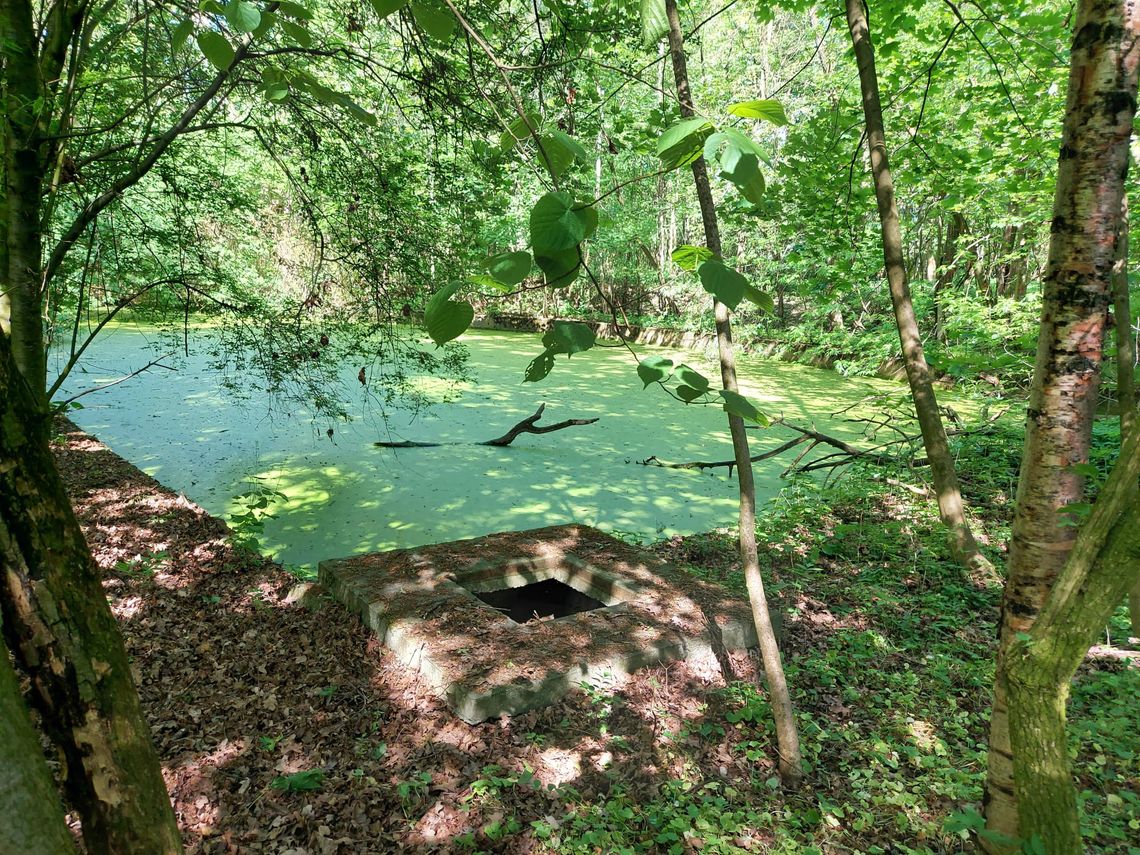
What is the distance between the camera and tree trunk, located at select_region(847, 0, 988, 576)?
299 centimetres

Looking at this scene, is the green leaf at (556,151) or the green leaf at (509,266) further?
the green leaf at (556,151)

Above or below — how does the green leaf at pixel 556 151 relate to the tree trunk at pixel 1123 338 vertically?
above

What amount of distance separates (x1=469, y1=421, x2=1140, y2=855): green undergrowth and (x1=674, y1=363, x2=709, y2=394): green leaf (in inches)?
48.7

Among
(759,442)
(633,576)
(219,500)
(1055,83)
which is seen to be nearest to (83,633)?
(633,576)

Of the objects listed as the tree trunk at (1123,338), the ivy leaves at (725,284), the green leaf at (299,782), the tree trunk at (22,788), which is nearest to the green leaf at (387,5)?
the ivy leaves at (725,284)

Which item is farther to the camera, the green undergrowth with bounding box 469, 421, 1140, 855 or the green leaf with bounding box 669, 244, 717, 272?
the green undergrowth with bounding box 469, 421, 1140, 855

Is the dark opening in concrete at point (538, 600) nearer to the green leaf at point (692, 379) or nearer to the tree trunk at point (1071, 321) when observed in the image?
the tree trunk at point (1071, 321)

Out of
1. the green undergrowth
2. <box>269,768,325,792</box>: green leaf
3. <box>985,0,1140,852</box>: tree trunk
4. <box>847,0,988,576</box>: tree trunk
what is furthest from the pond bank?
<box>985,0,1140,852</box>: tree trunk

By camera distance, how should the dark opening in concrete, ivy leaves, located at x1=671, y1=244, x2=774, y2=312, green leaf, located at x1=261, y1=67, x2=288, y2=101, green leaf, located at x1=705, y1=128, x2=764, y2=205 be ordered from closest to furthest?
green leaf, located at x1=705, y1=128, x2=764, y2=205 < ivy leaves, located at x1=671, y1=244, x2=774, y2=312 < green leaf, located at x1=261, y1=67, x2=288, y2=101 < the dark opening in concrete

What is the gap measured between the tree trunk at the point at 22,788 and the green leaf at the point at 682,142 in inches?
35.3

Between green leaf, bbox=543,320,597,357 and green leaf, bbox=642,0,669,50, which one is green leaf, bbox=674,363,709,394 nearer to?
green leaf, bbox=543,320,597,357

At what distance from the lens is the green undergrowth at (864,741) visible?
1.90 metres

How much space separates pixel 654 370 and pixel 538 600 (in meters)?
3.08

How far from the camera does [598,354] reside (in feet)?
40.7
